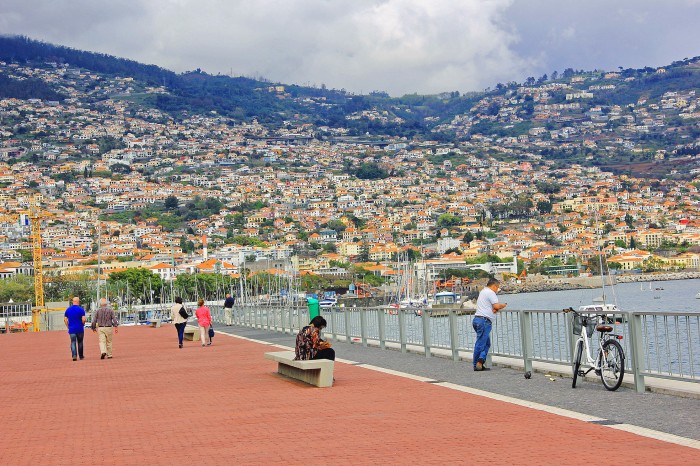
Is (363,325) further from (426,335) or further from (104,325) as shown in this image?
(104,325)

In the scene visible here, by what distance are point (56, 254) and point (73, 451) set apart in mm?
179655

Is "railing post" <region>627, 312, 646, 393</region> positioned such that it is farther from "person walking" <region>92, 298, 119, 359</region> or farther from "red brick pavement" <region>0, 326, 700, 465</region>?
"person walking" <region>92, 298, 119, 359</region>

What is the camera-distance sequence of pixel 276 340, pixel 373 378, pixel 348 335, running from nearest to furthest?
pixel 373 378, pixel 348 335, pixel 276 340

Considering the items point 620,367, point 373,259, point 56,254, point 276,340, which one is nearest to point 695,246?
point 373,259

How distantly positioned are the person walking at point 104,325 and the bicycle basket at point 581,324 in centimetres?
1195

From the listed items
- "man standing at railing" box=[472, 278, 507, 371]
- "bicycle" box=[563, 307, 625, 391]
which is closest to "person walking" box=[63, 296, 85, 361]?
"man standing at railing" box=[472, 278, 507, 371]

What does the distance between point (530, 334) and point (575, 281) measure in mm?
147051

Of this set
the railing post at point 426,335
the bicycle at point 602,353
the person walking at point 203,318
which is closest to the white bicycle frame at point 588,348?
the bicycle at point 602,353

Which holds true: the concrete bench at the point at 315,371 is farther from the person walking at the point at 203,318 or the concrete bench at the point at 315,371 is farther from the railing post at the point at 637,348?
the person walking at the point at 203,318

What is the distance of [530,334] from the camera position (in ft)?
45.5

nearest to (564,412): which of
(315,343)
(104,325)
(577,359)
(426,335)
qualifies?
(577,359)

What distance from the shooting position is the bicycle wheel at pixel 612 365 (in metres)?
11.3

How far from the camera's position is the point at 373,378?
46.8ft

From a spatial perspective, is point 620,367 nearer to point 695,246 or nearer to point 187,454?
point 187,454
